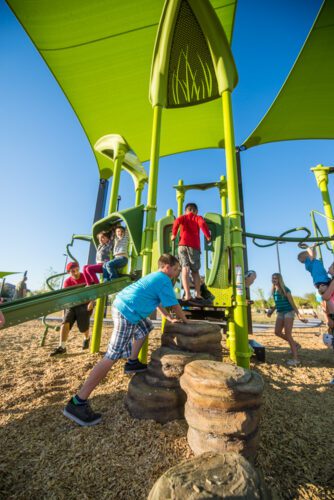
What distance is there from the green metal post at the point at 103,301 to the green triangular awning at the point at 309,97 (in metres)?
5.75

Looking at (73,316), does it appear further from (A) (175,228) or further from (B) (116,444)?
(B) (116,444)

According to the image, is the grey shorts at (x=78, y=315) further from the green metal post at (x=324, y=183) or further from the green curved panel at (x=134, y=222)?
the green metal post at (x=324, y=183)

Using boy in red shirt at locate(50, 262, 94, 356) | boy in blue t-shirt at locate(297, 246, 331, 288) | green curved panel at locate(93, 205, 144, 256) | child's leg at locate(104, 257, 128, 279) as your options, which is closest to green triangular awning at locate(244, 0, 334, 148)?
boy in blue t-shirt at locate(297, 246, 331, 288)

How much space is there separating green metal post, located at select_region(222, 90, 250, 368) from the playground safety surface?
0.60 metres

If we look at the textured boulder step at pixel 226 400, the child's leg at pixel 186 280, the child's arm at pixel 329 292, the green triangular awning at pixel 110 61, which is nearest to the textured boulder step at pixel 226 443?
the textured boulder step at pixel 226 400

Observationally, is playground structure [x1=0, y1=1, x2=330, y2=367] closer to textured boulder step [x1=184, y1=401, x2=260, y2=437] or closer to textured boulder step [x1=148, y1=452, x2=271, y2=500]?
textured boulder step [x1=184, y1=401, x2=260, y2=437]

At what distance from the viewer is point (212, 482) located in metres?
1.17

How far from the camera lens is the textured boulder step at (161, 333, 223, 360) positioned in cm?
266

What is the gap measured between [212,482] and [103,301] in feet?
12.1

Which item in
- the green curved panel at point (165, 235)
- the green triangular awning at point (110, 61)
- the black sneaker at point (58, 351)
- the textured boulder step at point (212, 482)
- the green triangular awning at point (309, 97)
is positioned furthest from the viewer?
the green triangular awning at point (309, 97)

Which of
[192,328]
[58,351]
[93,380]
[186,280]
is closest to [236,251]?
[186,280]

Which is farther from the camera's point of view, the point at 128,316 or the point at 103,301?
the point at 103,301

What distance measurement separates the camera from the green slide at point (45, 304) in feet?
7.87

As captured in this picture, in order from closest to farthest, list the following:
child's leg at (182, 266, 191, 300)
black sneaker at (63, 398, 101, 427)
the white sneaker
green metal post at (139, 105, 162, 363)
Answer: black sneaker at (63, 398, 101, 427) < child's leg at (182, 266, 191, 300) < green metal post at (139, 105, 162, 363) < the white sneaker
